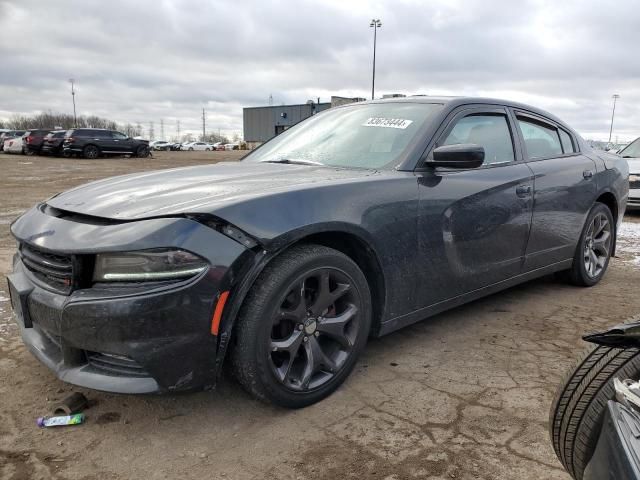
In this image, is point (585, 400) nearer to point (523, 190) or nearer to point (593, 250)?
point (523, 190)

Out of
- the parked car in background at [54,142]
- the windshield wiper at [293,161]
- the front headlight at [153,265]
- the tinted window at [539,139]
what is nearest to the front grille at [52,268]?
the front headlight at [153,265]

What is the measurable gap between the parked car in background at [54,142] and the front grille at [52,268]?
87.7 ft

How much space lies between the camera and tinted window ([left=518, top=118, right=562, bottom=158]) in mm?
3925

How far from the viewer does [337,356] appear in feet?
8.64

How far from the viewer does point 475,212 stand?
3.19 m

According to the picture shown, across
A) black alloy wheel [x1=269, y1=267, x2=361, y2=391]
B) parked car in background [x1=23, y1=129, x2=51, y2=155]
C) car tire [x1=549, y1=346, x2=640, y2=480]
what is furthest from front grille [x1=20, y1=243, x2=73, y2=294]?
parked car in background [x1=23, y1=129, x2=51, y2=155]

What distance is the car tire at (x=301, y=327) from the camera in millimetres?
2225

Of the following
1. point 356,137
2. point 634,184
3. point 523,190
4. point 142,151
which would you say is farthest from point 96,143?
point 523,190

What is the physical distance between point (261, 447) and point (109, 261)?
99 centimetres

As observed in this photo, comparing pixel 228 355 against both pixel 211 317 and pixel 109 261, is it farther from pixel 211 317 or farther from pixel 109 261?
pixel 109 261

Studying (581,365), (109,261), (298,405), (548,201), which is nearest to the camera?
(581,365)

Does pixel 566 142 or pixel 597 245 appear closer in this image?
pixel 566 142

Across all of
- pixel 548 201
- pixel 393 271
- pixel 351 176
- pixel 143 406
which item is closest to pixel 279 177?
pixel 351 176

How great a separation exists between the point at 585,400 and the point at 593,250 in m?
3.52
